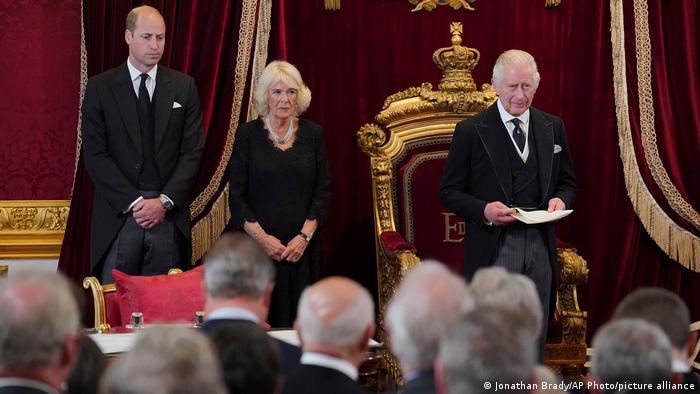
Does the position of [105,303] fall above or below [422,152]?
below

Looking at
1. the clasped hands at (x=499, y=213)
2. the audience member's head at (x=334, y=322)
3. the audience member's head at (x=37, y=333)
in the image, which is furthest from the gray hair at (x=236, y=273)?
the clasped hands at (x=499, y=213)

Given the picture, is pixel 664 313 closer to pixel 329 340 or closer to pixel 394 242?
pixel 329 340

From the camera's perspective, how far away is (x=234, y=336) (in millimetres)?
2330

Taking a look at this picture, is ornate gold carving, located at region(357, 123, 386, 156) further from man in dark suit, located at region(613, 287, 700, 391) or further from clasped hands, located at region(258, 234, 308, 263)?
man in dark suit, located at region(613, 287, 700, 391)

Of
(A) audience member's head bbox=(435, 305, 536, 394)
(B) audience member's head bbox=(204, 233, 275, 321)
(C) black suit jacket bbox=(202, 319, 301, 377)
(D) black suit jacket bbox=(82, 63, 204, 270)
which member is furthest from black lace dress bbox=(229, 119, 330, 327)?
(A) audience member's head bbox=(435, 305, 536, 394)

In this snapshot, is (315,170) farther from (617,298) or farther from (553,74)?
(617,298)

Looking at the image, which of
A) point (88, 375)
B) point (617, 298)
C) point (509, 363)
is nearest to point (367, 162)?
point (617, 298)

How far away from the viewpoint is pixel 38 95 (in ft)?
19.1

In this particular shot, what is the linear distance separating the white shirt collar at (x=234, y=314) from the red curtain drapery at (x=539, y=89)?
3.23 m

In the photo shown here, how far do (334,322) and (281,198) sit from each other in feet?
9.06

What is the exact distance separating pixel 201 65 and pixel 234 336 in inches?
144

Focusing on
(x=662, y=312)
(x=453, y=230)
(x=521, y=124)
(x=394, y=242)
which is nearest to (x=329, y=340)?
(x=662, y=312)

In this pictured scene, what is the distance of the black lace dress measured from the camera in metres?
5.25

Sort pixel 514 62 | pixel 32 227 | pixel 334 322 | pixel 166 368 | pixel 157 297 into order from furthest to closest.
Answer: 1. pixel 32 227
2. pixel 514 62
3. pixel 157 297
4. pixel 334 322
5. pixel 166 368
